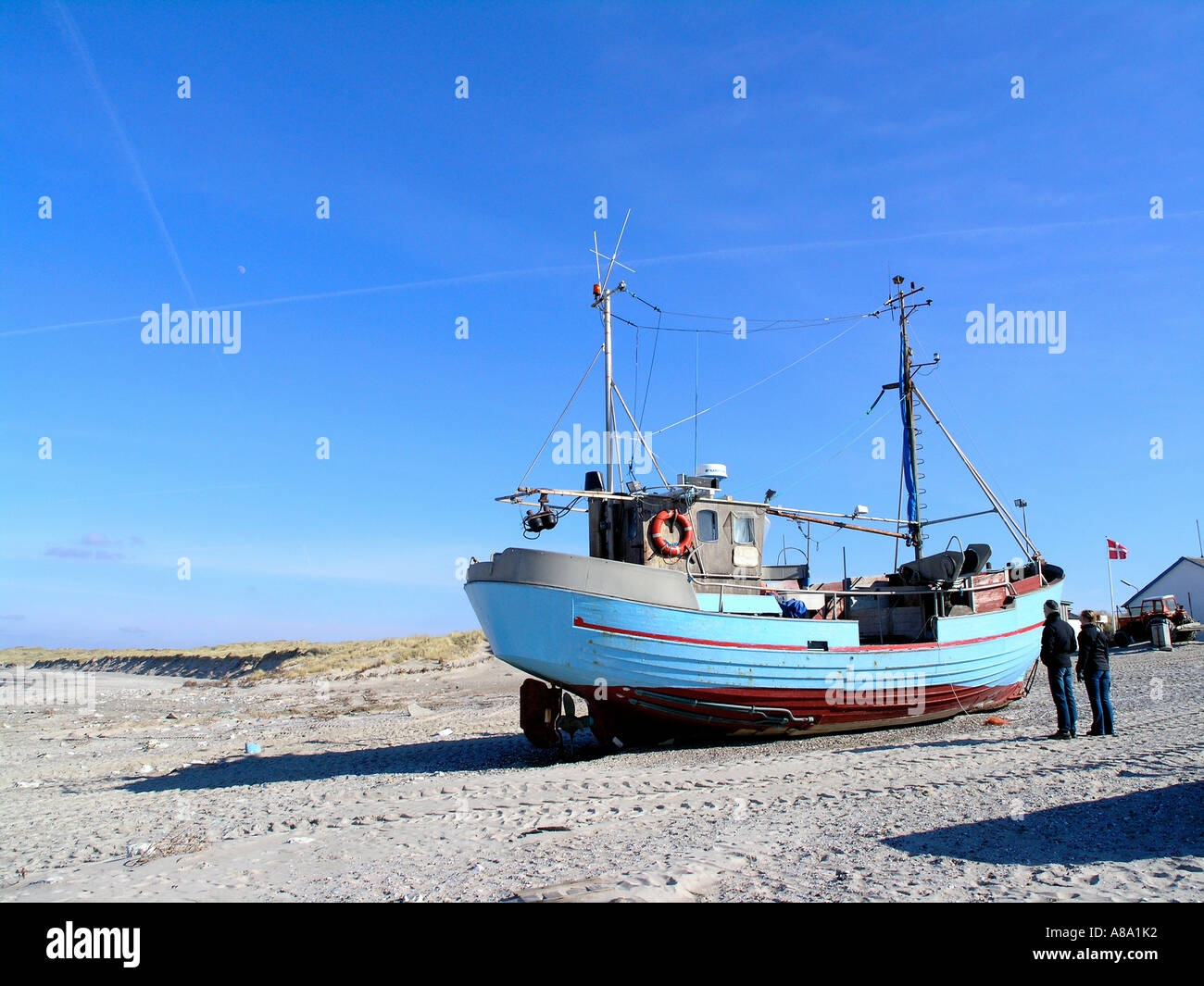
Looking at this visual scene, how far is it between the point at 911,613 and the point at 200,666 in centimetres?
6272

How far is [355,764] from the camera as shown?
14078 mm

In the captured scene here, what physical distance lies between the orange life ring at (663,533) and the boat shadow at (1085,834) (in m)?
7.83

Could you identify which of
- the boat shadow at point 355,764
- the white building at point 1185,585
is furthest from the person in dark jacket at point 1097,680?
the white building at point 1185,585

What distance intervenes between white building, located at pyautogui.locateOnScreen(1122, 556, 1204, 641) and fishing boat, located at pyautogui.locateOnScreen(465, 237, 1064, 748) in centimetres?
3391

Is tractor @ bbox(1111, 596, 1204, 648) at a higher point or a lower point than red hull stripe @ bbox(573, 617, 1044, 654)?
lower

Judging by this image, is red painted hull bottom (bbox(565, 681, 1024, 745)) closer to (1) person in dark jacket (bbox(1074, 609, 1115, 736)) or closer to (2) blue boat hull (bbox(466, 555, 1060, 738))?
(2) blue boat hull (bbox(466, 555, 1060, 738))


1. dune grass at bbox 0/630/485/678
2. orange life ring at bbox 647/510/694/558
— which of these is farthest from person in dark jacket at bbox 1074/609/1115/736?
dune grass at bbox 0/630/485/678

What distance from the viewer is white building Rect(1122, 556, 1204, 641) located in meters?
43.7

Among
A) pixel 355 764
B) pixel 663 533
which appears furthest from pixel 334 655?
pixel 663 533

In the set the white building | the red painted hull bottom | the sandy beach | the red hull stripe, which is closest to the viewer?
the sandy beach

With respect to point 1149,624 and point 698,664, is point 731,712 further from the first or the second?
point 1149,624

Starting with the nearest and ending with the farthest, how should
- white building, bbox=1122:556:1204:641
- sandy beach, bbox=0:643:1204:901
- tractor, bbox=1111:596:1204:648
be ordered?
sandy beach, bbox=0:643:1204:901, tractor, bbox=1111:596:1204:648, white building, bbox=1122:556:1204:641

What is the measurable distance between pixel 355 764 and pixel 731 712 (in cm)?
702
